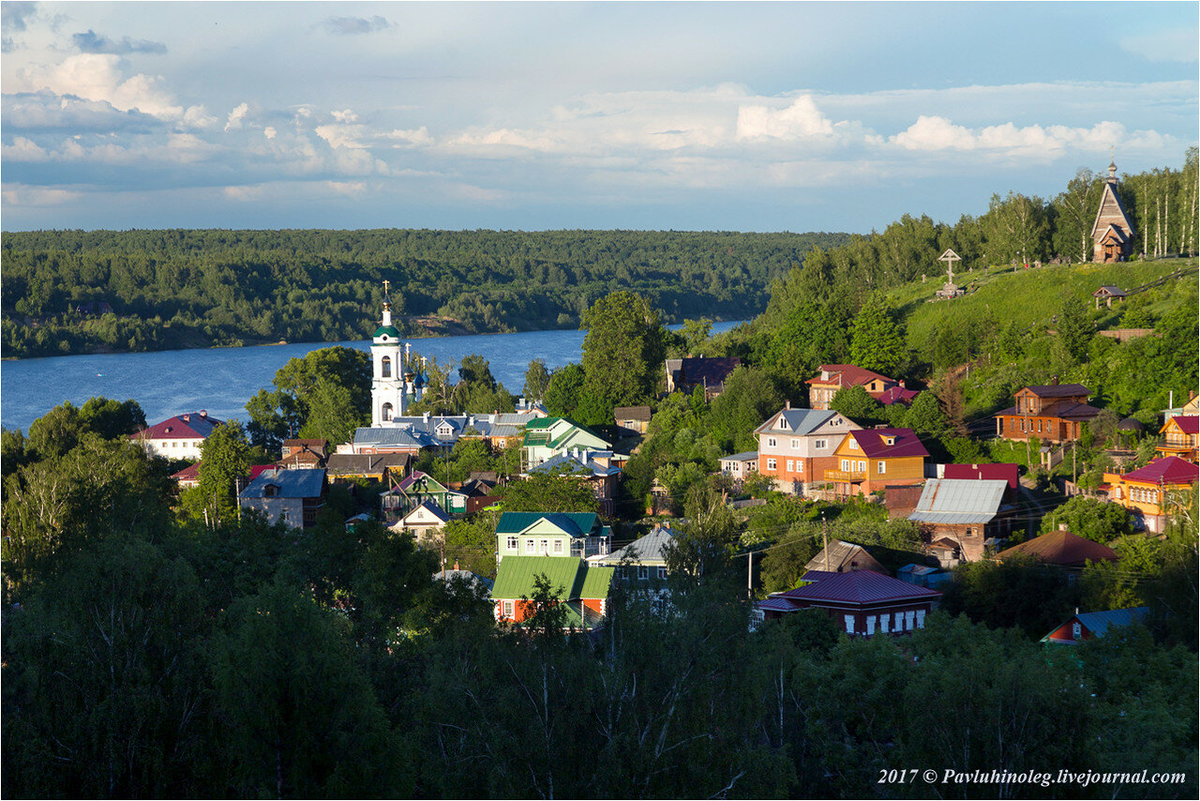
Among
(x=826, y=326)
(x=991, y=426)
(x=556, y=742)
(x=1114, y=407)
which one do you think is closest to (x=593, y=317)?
(x=826, y=326)

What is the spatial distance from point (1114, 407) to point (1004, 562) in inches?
375

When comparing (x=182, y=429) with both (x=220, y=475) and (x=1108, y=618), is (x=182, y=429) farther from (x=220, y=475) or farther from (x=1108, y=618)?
(x=1108, y=618)

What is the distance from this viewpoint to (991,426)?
2933 cm

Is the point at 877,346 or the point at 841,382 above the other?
the point at 877,346

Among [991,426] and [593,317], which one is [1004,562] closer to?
[991,426]

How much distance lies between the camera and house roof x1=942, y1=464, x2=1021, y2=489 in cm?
2508

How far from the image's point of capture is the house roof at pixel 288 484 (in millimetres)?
30359

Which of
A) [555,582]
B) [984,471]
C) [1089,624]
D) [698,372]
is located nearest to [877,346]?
[698,372]

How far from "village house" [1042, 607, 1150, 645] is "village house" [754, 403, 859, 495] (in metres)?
9.70

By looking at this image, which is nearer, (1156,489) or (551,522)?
(1156,489)

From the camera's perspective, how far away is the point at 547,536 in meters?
25.1

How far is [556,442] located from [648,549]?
11023 mm

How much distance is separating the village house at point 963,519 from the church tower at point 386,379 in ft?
72.5

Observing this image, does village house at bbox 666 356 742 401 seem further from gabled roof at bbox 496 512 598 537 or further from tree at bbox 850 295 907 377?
gabled roof at bbox 496 512 598 537
